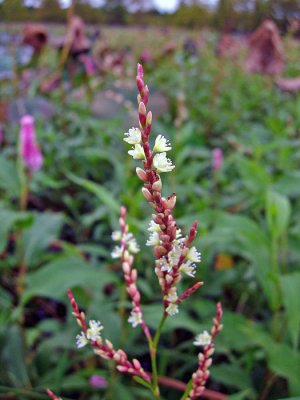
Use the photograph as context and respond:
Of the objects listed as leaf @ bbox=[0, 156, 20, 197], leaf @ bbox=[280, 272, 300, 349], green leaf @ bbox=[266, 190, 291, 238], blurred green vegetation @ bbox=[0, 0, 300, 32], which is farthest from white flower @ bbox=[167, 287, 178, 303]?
blurred green vegetation @ bbox=[0, 0, 300, 32]

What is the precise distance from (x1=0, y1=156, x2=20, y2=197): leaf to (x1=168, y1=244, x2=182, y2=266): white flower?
0.90 metres

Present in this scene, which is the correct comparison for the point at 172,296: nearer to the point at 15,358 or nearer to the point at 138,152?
the point at 138,152

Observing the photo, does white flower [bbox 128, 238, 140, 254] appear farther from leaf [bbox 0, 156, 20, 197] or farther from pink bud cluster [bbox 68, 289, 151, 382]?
leaf [bbox 0, 156, 20, 197]

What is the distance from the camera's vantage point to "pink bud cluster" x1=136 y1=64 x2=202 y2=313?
→ 1.04 ft

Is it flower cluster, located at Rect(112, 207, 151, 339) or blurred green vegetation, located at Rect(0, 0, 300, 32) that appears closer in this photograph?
flower cluster, located at Rect(112, 207, 151, 339)

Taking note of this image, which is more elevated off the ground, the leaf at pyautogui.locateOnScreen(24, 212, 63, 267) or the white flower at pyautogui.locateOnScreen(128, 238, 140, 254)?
the white flower at pyautogui.locateOnScreen(128, 238, 140, 254)

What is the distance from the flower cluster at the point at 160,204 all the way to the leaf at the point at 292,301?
40 cm

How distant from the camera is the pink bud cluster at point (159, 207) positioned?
316mm

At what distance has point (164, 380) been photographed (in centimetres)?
88

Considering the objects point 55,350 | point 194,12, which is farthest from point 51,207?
point 194,12

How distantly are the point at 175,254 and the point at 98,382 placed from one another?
64 centimetres

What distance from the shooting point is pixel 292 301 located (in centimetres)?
77

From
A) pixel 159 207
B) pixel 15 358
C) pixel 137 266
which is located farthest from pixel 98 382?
pixel 159 207

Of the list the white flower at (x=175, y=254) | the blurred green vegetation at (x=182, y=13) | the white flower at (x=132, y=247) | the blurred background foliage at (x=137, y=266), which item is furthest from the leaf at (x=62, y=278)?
the blurred green vegetation at (x=182, y=13)
